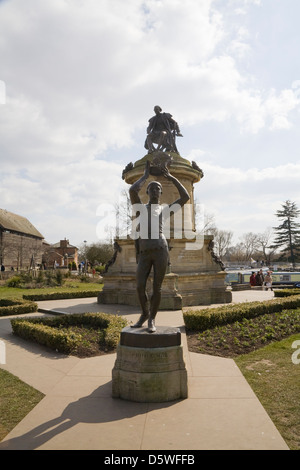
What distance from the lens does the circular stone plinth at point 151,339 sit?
4.53 meters

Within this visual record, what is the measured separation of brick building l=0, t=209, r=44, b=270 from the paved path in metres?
47.9

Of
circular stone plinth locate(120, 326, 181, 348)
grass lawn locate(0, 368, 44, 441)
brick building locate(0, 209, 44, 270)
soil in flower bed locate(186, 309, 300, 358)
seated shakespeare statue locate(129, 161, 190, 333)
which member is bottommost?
grass lawn locate(0, 368, 44, 441)

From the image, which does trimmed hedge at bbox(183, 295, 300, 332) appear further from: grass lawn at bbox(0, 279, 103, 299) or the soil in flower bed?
grass lawn at bbox(0, 279, 103, 299)

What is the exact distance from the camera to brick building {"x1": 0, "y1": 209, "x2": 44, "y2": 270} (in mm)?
55625

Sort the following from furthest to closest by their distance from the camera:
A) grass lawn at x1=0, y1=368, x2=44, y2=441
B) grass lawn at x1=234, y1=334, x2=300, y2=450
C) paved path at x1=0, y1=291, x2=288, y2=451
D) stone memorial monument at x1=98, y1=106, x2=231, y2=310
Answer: stone memorial monument at x1=98, y1=106, x2=231, y2=310, grass lawn at x1=0, y1=368, x2=44, y2=441, grass lawn at x1=234, y1=334, x2=300, y2=450, paved path at x1=0, y1=291, x2=288, y2=451

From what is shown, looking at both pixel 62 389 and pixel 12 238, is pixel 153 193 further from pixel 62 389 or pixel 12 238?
pixel 12 238

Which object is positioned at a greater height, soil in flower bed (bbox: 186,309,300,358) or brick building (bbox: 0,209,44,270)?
brick building (bbox: 0,209,44,270)

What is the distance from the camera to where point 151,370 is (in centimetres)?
441

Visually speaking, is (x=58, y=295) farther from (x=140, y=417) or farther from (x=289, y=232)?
(x=289, y=232)

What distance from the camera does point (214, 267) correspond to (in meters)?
14.4

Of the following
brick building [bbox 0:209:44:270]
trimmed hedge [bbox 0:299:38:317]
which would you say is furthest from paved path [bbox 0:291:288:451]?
brick building [bbox 0:209:44:270]

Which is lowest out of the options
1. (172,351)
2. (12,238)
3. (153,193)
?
(172,351)
